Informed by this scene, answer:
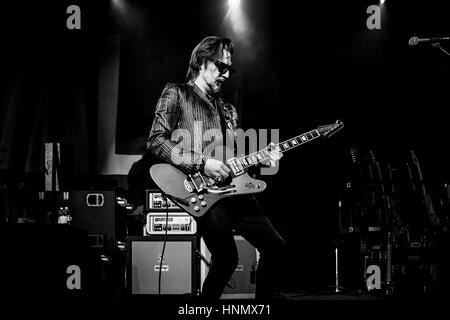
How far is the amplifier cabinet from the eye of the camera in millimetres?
5617

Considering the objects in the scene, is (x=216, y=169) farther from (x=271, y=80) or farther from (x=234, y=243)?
(x=271, y=80)

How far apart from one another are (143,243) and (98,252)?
475 millimetres

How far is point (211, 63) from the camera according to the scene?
151 inches

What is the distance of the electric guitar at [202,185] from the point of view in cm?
353

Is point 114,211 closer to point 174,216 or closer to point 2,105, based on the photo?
point 174,216

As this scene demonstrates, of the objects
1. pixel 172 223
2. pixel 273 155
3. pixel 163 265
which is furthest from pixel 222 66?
pixel 163 265

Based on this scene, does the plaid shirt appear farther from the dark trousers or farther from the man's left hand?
the dark trousers

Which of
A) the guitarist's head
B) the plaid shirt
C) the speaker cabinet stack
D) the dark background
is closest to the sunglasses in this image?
the guitarist's head

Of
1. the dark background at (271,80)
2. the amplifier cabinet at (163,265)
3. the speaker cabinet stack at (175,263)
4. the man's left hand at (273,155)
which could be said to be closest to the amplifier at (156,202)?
the speaker cabinet stack at (175,263)

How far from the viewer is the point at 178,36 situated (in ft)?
21.8

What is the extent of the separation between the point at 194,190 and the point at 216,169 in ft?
0.74

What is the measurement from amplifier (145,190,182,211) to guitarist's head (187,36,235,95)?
221 centimetres
